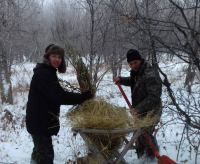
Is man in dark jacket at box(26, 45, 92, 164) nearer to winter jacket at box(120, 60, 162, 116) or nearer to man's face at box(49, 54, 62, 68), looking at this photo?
Answer: man's face at box(49, 54, 62, 68)

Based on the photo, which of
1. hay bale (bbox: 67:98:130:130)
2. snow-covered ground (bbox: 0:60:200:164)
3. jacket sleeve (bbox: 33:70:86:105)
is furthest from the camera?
snow-covered ground (bbox: 0:60:200:164)

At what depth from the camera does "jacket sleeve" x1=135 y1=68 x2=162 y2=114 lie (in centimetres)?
302

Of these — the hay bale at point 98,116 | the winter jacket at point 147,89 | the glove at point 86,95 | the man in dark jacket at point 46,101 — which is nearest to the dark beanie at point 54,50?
the man in dark jacket at point 46,101

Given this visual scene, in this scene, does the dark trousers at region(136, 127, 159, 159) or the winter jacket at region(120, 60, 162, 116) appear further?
the dark trousers at region(136, 127, 159, 159)

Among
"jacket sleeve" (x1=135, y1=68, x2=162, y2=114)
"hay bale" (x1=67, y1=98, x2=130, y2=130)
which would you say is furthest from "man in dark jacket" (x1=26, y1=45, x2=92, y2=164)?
"jacket sleeve" (x1=135, y1=68, x2=162, y2=114)

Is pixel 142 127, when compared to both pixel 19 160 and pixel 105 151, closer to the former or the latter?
pixel 105 151

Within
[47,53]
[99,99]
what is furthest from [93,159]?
[47,53]

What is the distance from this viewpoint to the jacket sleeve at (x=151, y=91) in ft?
9.92

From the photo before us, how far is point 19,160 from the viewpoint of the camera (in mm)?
A: 3961

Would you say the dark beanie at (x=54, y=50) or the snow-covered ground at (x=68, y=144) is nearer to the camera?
the dark beanie at (x=54, y=50)

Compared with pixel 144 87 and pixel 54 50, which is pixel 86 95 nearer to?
pixel 54 50

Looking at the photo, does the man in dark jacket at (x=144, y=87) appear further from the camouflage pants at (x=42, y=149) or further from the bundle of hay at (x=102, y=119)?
the camouflage pants at (x=42, y=149)

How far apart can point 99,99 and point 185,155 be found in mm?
1821

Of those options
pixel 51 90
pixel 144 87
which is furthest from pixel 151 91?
pixel 51 90
